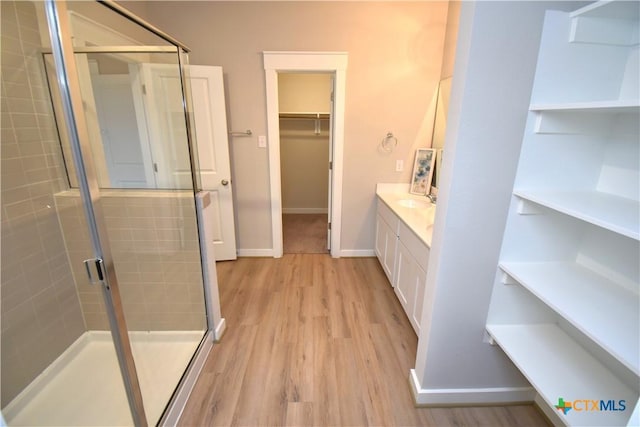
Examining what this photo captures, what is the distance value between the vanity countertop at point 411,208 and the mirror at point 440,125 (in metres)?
0.29

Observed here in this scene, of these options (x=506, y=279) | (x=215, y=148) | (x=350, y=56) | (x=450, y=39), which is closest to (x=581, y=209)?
(x=506, y=279)

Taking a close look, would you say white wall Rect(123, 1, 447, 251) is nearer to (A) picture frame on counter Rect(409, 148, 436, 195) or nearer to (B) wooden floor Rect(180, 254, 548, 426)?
(A) picture frame on counter Rect(409, 148, 436, 195)

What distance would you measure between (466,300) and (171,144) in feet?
6.92

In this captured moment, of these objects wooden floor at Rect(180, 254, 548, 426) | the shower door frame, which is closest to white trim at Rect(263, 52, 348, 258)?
wooden floor at Rect(180, 254, 548, 426)

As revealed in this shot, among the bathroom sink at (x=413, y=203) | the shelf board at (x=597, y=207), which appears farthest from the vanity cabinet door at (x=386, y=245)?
the shelf board at (x=597, y=207)

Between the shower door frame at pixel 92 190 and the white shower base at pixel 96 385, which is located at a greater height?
the shower door frame at pixel 92 190

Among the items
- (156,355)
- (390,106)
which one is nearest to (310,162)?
(390,106)

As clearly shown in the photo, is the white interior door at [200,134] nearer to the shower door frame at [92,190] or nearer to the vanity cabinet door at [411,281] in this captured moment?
the shower door frame at [92,190]

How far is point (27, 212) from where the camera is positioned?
61.7 inches

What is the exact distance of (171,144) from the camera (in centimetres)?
205

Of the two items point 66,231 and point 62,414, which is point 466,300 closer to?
point 62,414

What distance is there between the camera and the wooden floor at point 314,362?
1529 millimetres

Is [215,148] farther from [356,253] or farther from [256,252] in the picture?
[356,253]

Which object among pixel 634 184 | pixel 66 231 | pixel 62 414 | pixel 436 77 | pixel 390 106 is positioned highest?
pixel 436 77
